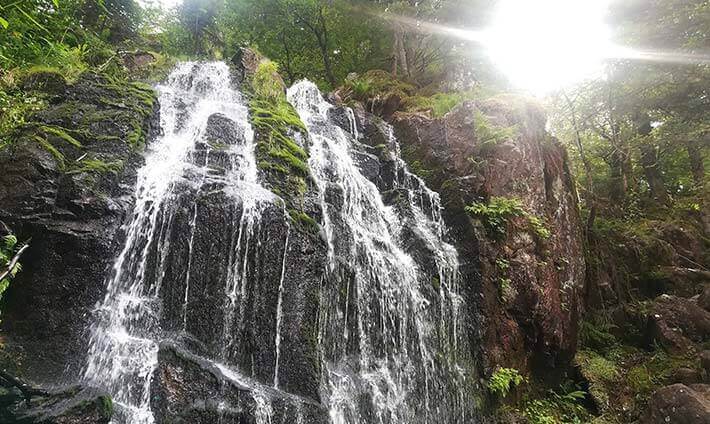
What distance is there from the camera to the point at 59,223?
5.73 meters

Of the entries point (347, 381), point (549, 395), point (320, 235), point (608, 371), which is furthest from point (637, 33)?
point (347, 381)

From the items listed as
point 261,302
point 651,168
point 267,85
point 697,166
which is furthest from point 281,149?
point 697,166

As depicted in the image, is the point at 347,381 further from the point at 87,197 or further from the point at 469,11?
the point at 469,11

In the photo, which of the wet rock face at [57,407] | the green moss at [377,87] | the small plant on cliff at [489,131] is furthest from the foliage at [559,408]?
the green moss at [377,87]

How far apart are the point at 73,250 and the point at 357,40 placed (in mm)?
17635

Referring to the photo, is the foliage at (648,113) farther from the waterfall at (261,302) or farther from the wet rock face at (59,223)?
the wet rock face at (59,223)

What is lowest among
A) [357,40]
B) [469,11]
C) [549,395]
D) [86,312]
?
[549,395]

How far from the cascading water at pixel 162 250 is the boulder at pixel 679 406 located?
7721 mm

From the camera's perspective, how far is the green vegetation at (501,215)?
965cm

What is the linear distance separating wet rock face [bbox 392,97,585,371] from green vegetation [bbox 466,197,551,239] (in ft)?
0.47

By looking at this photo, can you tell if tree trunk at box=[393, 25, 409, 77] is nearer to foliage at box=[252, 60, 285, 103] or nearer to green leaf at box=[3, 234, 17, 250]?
foliage at box=[252, 60, 285, 103]

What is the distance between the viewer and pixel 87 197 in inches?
240

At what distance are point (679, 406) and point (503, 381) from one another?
9.67ft

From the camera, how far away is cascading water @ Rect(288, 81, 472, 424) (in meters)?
7.04
